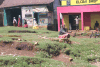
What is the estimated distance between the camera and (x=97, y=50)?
1148cm

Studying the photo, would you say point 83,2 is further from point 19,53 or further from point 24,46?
Result: point 19,53

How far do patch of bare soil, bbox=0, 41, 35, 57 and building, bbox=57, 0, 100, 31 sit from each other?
11.3m

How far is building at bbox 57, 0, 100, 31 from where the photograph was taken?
2086 centimetres

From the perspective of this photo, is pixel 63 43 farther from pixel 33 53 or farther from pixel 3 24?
pixel 3 24

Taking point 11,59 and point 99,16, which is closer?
point 11,59

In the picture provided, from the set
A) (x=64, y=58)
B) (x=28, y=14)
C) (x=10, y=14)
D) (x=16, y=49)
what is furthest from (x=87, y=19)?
(x=16, y=49)

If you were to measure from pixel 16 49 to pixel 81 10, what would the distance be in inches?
499

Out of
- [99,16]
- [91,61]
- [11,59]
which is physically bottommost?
[91,61]

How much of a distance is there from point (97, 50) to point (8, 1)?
2120 centimetres

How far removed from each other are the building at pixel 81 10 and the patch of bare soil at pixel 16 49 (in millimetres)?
11315

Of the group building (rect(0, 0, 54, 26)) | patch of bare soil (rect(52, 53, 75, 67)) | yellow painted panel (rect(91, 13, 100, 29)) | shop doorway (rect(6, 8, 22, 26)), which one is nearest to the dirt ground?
patch of bare soil (rect(52, 53, 75, 67))

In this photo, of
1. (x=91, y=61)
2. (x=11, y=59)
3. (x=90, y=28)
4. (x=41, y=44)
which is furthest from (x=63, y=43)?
(x=90, y=28)

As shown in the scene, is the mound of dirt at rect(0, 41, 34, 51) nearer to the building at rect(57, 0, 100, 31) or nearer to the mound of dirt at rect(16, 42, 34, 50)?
the mound of dirt at rect(16, 42, 34, 50)

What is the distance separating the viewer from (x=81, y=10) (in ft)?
69.4
